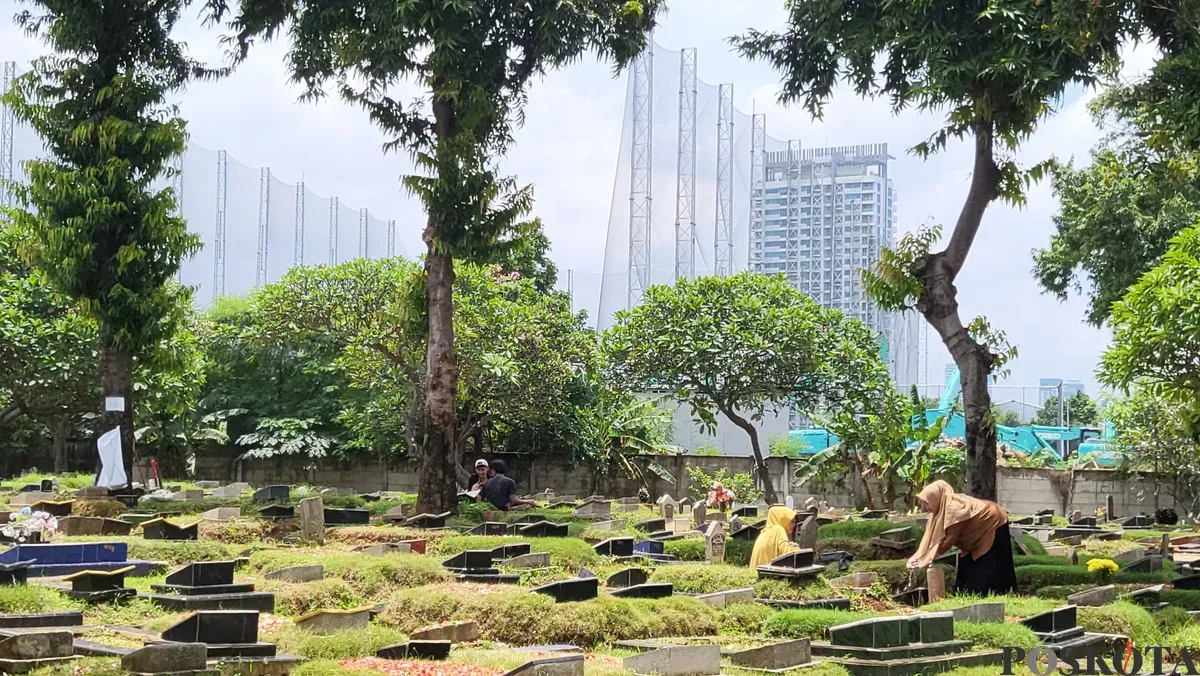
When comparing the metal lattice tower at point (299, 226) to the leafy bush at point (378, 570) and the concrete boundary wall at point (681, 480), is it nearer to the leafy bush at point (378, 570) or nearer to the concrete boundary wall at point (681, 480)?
the concrete boundary wall at point (681, 480)

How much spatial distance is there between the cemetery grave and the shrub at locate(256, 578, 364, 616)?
0.07 feet

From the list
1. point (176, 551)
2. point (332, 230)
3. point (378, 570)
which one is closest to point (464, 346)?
point (176, 551)

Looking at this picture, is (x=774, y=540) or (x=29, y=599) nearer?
(x=29, y=599)

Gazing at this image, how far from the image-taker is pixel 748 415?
157 feet

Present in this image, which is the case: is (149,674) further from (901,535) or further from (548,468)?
(548,468)

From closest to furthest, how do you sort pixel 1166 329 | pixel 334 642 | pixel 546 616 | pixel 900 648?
1. pixel 334 642
2. pixel 900 648
3. pixel 546 616
4. pixel 1166 329

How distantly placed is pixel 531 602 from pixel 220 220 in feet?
149

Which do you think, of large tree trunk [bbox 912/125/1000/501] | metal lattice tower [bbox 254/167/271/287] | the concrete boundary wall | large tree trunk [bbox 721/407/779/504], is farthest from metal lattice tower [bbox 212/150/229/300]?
large tree trunk [bbox 912/125/1000/501]

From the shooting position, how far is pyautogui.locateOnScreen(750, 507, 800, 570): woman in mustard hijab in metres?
13.5

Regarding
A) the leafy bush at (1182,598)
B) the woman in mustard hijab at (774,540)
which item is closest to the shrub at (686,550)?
the woman in mustard hijab at (774,540)

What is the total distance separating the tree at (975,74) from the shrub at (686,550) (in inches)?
157

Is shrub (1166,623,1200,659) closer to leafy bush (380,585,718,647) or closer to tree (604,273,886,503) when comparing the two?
leafy bush (380,585,718,647)

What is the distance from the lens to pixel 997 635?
379 inches

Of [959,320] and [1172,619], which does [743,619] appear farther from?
[959,320]
